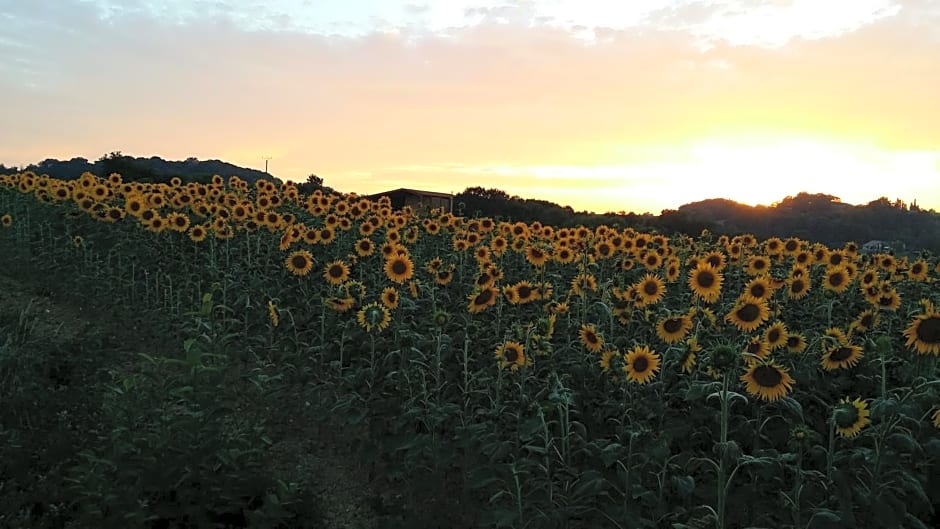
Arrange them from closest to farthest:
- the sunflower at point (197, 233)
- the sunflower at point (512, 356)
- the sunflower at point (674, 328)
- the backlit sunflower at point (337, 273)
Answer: the sunflower at point (512, 356) → the sunflower at point (674, 328) → the backlit sunflower at point (337, 273) → the sunflower at point (197, 233)

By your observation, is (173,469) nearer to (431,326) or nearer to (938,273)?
(431,326)

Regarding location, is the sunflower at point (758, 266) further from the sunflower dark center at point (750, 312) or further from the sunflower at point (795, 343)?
the sunflower dark center at point (750, 312)

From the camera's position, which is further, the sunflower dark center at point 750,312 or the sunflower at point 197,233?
the sunflower at point 197,233

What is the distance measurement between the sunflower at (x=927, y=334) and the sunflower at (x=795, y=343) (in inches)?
23.4

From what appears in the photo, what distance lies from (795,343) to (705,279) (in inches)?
29.3

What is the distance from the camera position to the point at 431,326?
17.2ft

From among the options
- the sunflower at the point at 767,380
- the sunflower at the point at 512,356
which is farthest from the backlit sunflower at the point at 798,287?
the sunflower at the point at 512,356

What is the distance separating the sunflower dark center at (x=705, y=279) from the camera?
4.87 metres

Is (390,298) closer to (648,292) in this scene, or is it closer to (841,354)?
(648,292)

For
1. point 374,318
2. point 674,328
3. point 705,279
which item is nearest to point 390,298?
point 374,318

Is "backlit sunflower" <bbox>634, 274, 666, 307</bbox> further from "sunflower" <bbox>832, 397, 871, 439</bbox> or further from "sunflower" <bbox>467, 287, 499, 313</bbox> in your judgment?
"sunflower" <bbox>832, 397, 871, 439</bbox>

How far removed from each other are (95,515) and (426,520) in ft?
5.30

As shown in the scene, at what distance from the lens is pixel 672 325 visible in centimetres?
443

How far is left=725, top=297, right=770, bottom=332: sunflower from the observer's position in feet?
13.4
